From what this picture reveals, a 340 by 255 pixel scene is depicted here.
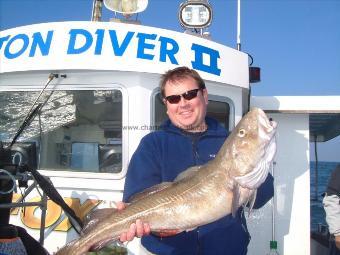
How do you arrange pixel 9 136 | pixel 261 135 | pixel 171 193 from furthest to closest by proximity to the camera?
pixel 9 136 < pixel 171 193 < pixel 261 135

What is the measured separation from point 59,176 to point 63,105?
3.07 feet

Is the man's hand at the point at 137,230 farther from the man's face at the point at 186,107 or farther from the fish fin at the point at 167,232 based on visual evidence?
the man's face at the point at 186,107

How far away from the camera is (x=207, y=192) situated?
2.86 meters

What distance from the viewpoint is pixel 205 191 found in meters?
2.87

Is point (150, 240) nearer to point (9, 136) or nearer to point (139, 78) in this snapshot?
point (139, 78)

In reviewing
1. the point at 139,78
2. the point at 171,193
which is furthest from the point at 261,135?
the point at 139,78

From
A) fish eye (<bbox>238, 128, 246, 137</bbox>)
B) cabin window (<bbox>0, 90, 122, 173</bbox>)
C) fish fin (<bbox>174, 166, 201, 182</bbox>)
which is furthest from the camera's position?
cabin window (<bbox>0, 90, 122, 173</bbox>)

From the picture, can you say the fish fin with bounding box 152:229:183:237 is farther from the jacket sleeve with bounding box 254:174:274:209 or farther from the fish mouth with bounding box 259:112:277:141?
the fish mouth with bounding box 259:112:277:141

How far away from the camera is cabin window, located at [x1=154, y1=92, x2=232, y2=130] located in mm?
5105

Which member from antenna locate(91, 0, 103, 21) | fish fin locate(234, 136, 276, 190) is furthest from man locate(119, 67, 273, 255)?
antenna locate(91, 0, 103, 21)

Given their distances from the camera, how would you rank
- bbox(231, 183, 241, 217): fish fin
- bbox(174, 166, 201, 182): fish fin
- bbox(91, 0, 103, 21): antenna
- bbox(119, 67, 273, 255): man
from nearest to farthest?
1. bbox(231, 183, 241, 217): fish fin
2. bbox(174, 166, 201, 182): fish fin
3. bbox(119, 67, 273, 255): man
4. bbox(91, 0, 103, 21): antenna

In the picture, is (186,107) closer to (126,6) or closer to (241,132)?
(241,132)

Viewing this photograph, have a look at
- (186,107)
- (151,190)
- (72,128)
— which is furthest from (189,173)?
(72,128)

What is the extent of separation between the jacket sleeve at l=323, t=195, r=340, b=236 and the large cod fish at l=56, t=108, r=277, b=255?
2.47 m
